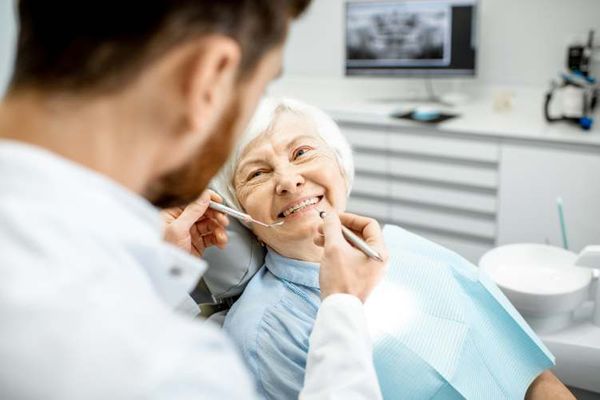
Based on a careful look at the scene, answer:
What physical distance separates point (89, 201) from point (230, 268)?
89 cm

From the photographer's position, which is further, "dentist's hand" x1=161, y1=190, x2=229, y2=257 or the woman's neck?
the woman's neck

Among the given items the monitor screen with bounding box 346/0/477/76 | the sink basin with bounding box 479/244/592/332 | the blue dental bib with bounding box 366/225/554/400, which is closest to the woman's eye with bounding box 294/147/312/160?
the blue dental bib with bounding box 366/225/554/400

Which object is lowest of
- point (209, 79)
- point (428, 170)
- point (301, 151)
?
point (428, 170)

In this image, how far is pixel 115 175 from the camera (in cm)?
64

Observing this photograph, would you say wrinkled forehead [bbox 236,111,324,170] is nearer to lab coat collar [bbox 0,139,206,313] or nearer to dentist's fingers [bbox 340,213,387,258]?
dentist's fingers [bbox 340,213,387,258]

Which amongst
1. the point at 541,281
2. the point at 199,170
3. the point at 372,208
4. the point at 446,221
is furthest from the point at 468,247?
the point at 199,170

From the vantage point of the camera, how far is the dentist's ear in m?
0.64

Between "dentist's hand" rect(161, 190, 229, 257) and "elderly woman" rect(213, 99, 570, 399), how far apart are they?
0.39 feet

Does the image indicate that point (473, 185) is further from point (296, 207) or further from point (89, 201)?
point (89, 201)

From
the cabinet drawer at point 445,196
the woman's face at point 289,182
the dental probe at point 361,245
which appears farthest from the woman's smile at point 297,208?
the cabinet drawer at point 445,196

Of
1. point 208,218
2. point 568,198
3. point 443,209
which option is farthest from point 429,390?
point 443,209

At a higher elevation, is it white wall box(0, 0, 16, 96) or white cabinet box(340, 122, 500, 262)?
white wall box(0, 0, 16, 96)

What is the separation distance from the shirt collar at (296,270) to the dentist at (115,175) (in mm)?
693

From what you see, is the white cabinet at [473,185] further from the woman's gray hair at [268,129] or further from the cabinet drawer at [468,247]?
the woman's gray hair at [268,129]
